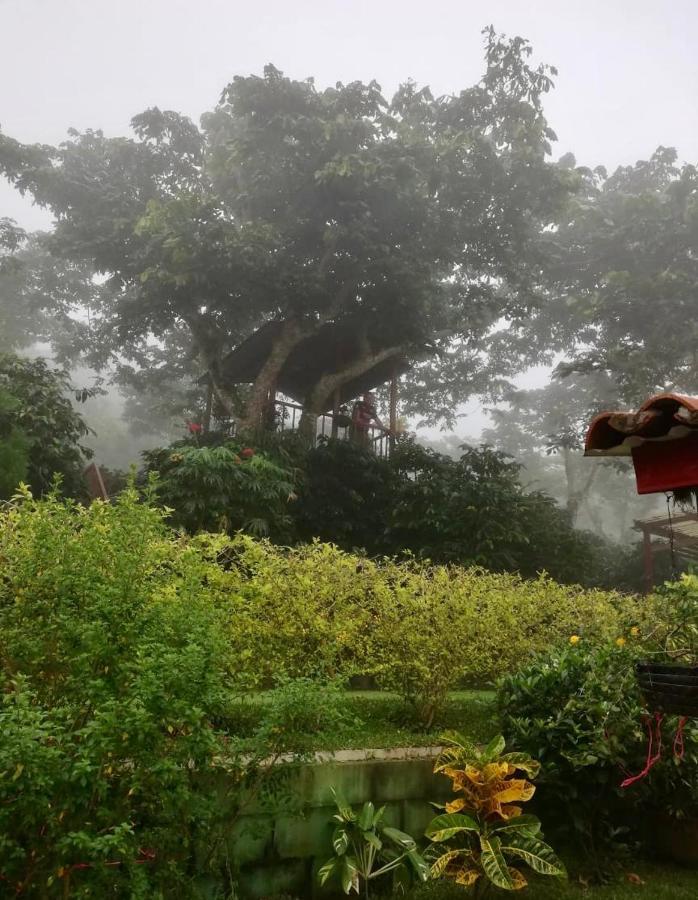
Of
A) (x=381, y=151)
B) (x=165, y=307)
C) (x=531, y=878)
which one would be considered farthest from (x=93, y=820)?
(x=381, y=151)

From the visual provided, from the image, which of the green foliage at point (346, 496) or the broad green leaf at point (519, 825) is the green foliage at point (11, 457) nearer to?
the green foliage at point (346, 496)

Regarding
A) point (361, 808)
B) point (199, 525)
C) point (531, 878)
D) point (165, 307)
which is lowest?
point (531, 878)

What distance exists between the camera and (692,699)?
3059 mm

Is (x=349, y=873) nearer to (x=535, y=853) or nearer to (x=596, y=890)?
(x=535, y=853)

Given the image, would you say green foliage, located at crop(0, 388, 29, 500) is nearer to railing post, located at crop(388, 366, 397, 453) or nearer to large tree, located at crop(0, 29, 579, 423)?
large tree, located at crop(0, 29, 579, 423)

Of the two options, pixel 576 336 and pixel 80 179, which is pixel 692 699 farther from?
pixel 576 336

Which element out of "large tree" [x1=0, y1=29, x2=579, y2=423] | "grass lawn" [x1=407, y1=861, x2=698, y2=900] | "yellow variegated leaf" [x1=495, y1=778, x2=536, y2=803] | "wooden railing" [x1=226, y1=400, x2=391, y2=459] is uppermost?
"large tree" [x1=0, y1=29, x2=579, y2=423]

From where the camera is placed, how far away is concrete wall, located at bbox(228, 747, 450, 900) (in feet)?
13.6

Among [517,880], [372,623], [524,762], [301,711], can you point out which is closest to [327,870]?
[517,880]

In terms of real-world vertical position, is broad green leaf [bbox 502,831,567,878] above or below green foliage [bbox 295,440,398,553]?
below

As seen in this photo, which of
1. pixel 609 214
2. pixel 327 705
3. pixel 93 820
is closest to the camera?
pixel 93 820

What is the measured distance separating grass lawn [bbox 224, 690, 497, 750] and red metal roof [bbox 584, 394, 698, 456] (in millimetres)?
2423

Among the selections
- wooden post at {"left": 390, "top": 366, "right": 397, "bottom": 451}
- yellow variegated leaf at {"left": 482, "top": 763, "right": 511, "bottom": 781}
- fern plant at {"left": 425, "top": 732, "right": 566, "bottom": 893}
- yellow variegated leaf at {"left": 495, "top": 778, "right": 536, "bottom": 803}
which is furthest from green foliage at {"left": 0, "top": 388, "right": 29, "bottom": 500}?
wooden post at {"left": 390, "top": 366, "right": 397, "bottom": 451}

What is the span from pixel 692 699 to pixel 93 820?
284cm
